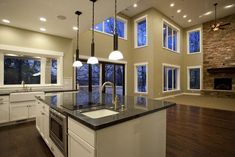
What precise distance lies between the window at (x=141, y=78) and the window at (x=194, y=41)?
4.59 metres

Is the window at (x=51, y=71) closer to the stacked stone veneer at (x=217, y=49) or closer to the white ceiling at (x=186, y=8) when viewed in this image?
the white ceiling at (x=186, y=8)

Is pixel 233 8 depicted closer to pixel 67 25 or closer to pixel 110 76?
pixel 110 76

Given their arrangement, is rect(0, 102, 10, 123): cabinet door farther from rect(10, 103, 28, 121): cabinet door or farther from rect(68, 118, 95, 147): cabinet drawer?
rect(68, 118, 95, 147): cabinet drawer

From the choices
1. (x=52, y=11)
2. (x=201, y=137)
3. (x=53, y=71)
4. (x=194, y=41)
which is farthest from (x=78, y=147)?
(x=194, y=41)

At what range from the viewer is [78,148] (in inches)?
55.5

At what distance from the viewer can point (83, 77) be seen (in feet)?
20.2

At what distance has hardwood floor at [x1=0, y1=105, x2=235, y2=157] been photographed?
2281 millimetres

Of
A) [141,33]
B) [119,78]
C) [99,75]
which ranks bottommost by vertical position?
[119,78]

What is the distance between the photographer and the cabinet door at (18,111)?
366cm

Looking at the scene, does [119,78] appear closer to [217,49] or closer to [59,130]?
[59,130]

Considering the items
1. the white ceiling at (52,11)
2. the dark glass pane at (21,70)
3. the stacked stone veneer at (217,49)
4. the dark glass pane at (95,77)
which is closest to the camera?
the white ceiling at (52,11)

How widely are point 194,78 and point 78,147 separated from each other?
10484 millimetres

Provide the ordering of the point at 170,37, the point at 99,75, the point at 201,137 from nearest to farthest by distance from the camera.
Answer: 1. the point at 201,137
2. the point at 99,75
3. the point at 170,37

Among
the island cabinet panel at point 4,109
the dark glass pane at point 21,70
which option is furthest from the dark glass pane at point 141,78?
the island cabinet panel at point 4,109
